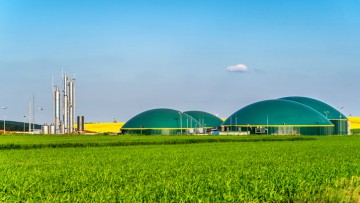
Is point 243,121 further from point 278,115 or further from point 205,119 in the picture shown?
point 205,119

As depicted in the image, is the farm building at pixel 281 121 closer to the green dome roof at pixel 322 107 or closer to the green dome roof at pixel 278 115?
the green dome roof at pixel 278 115

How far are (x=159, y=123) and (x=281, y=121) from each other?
1420 inches

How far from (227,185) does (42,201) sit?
5.87m

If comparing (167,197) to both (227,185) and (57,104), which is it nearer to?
(227,185)

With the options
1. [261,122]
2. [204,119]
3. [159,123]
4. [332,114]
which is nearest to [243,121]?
[261,122]

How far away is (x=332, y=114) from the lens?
163125mm

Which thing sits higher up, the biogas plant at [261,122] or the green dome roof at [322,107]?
the green dome roof at [322,107]

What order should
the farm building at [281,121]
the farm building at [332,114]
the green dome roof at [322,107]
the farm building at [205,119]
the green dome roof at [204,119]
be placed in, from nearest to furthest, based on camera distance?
the farm building at [281,121] < the farm building at [332,114] < the green dome roof at [322,107] < the farm building at [205,119] < the green dome roof at [204,119]

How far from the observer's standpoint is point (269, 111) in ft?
454

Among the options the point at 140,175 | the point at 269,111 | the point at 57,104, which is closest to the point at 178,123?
the point at 269,111

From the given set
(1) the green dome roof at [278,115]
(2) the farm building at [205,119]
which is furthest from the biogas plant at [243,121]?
(2) the farm building at [205,119]

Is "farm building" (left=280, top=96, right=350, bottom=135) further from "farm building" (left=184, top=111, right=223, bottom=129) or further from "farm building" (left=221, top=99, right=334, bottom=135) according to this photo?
"farm building" (left=184, top=111, right=223, bottom=129)

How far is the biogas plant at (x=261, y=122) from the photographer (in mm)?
134875

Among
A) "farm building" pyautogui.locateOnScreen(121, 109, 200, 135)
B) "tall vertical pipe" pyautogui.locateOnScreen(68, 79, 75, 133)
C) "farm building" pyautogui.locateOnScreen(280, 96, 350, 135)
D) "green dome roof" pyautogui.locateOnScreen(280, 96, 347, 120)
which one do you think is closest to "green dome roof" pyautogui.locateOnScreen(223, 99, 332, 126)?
"farm building" pyautogui.locateOnScreen(121, 109, 200, 135)
